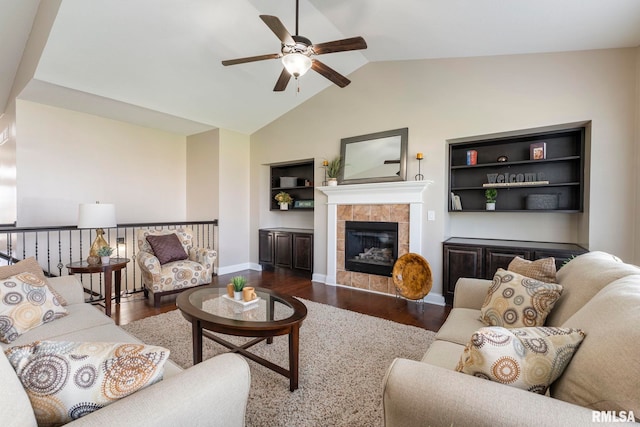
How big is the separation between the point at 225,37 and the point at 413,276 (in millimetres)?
3744

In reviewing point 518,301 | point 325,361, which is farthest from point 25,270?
point 518,301

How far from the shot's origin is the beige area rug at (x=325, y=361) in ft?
5.66

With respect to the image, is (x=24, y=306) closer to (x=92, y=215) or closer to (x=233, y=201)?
(x=92, y=215)

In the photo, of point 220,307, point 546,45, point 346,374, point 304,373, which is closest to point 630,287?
point 346,374

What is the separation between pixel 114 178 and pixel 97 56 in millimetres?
2532

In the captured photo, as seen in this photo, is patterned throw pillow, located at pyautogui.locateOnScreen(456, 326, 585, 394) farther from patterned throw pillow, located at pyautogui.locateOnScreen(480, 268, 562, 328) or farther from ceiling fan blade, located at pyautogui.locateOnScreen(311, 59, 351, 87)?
ceiling fan blade, located at pyautogui.locateOnScreen(311, 59, 351, 87)

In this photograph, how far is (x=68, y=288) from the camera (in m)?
2.27

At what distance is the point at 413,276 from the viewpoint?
3.67m

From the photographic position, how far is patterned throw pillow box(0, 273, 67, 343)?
1688 millimetres

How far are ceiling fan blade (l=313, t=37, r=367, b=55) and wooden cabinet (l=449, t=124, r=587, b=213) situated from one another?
2.09 metres

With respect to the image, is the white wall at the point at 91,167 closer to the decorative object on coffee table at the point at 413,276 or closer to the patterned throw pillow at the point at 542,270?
the decorative object on coffee table at the point at 413,276

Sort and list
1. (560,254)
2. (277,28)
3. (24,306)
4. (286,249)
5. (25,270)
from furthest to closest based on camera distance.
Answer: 1. (286,249)
2. (560,254)
3. (277,28)
4. (25,270)
5. (24,306)

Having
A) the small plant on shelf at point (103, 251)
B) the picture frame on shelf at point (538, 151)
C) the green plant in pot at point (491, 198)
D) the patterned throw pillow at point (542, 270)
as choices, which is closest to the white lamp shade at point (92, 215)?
the small plant on shelf at point (103, 251)

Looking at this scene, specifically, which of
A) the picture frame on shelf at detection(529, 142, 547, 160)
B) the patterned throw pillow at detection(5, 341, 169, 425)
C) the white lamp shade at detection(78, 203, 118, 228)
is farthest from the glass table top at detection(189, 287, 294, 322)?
the picture frame on shelf at detection(529, 142, 547, 160)
